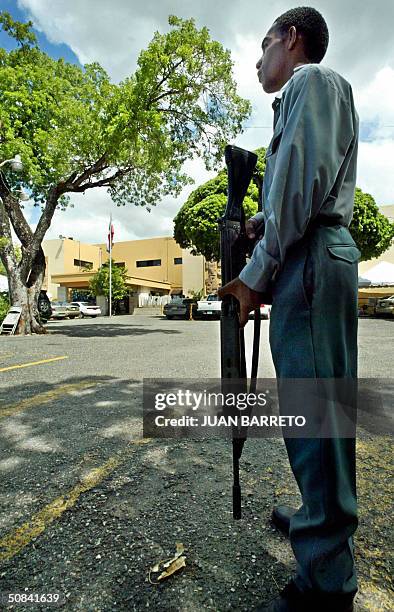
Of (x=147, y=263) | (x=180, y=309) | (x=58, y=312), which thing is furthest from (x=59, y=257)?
(x=180, y=309)

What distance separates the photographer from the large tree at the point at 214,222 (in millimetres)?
20188

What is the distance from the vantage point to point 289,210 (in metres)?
1.07

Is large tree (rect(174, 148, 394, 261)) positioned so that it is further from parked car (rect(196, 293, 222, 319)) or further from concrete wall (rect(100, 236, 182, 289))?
concrete wall (rect(100, 236, 182, 289))

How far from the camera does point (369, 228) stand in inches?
826

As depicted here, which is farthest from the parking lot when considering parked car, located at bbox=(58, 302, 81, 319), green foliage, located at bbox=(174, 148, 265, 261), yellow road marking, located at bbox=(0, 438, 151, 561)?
parked car, located at bbox=(58, 302, 81, 319)

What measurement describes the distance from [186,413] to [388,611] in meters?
2.27

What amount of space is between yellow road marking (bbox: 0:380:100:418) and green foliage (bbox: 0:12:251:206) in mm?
7274

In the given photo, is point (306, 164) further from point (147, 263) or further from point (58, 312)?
point (147, 263)

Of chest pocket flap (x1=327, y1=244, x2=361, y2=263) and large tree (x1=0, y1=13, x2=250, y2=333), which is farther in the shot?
large tree (x1=0, y1=13, x2=250, y2=333)

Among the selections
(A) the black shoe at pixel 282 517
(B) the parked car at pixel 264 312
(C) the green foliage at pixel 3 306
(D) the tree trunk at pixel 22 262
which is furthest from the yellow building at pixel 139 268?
(A) the black shoe at pixel 282 517

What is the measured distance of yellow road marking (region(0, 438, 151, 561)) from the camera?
1539 mm

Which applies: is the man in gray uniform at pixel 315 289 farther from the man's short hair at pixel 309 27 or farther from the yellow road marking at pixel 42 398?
the yellow road marking at pixel 42 398

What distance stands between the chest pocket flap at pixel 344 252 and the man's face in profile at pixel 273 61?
2.10ft

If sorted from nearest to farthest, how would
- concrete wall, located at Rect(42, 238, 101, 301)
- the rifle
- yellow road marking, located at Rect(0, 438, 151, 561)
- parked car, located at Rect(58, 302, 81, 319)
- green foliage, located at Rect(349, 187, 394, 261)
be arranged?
1. the rifle
2. yellow road marking, located at Rect(0, 438, 151, 561)
3. green foliage, located at Rect(349, 187, 394, 261)
4. parked car, located at Rect(58, 302, 81, 319)
5. concrete wall, located at Rect(42, 238, 101, 301)
